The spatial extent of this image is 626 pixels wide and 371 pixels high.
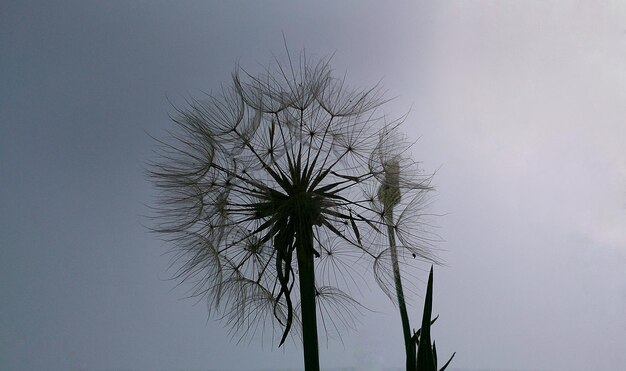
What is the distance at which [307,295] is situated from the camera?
402 cm

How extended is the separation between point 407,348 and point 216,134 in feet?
5.84

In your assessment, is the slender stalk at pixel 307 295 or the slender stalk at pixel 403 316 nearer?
the slender stalk at pixel 307 295

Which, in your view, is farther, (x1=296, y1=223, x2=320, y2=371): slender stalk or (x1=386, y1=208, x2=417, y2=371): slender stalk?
(x1=386, y1=208, x2=417, y2=371): slender stalk

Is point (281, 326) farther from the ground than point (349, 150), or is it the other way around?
point (349, 150)

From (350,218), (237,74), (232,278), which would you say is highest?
(237,74)

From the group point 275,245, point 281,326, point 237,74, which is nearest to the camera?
point 275,245

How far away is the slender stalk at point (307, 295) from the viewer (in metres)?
3.94

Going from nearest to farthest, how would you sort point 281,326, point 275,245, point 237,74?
1. point 275,245
2. point 281,326
3. point 237,74

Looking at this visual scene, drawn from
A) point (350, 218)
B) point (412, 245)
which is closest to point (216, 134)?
point (350, 218)

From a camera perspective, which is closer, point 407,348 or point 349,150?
point 407,348

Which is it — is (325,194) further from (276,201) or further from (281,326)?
(281,326)

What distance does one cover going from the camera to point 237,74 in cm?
486

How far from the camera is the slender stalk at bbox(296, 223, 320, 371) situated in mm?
3938

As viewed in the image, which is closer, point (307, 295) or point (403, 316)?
point (307, 295)
